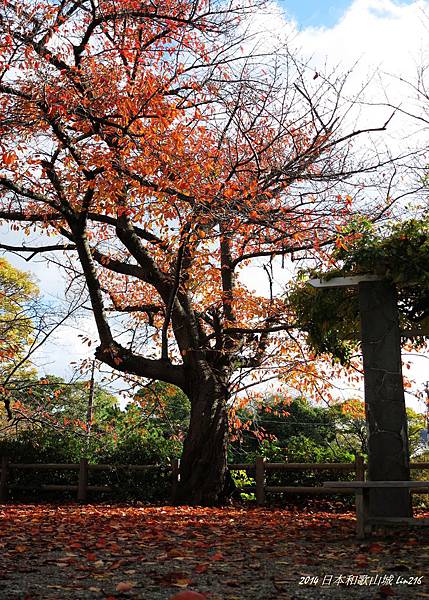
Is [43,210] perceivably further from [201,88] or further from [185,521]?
[185,521]

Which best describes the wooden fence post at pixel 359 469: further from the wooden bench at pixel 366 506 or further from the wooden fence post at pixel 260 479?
the wooden bench at pixel 366 506

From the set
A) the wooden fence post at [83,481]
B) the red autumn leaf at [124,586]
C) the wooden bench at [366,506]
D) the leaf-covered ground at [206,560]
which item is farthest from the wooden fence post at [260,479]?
the red autumn leaf at [124,586]

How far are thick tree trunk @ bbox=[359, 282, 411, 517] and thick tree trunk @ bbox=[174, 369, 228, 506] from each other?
4081mm

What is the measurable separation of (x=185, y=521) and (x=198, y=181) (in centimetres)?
448

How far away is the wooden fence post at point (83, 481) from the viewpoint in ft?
37.3

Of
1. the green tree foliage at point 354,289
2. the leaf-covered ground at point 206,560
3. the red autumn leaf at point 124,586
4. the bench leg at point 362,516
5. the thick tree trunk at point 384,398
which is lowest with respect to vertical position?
the leaf-covered ground at point 206,560

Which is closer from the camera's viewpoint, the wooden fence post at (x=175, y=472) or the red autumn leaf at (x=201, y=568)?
the red autumn leaf at (x=201, y=568)

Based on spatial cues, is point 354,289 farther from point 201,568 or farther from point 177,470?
point 177,470

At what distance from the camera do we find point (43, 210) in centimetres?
1011

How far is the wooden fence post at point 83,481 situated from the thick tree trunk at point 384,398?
680 cm

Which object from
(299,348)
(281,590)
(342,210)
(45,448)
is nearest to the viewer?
(281,590)

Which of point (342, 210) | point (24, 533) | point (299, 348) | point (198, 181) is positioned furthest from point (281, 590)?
point (299, 348)

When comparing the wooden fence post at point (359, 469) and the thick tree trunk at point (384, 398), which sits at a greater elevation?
the thick tree trunk at point (384, 398)

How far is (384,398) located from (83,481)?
7102 millimetres
